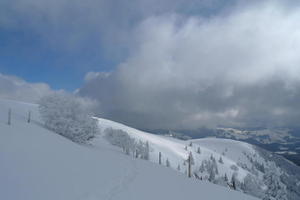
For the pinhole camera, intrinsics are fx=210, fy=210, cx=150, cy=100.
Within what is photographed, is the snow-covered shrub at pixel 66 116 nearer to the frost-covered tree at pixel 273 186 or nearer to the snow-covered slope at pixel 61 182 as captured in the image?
the snow-covered slope at pixel 61 182

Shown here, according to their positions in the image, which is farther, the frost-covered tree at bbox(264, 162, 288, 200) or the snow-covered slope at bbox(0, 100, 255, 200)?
the frost-covered tree at bbox(264, 162, 288, 200)

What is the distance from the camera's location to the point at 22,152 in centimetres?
1833

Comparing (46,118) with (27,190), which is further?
(46,118)

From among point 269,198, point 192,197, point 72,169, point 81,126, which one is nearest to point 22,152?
point 72,169

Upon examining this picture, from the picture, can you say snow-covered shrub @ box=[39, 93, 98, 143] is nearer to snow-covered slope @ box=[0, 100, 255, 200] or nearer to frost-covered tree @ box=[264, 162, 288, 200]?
snow-covered slope @ box=[0, 100, 255, 200]

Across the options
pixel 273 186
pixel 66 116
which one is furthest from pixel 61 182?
pixel 273 186

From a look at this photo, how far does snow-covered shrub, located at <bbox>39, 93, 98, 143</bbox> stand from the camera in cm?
4397

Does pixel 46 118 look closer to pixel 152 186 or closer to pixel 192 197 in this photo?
pixel 152 186

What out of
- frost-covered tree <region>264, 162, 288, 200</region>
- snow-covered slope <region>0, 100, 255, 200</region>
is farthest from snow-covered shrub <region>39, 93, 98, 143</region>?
frost-covered tree <region>264, 162, 288, 200</region>

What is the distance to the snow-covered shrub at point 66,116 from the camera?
44.0 metres

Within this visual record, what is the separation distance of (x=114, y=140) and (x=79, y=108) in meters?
54.6

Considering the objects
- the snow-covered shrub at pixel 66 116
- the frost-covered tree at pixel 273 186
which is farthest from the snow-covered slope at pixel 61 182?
the frost-covered tree at pixel 273 186

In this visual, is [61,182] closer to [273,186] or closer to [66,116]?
[66,116]

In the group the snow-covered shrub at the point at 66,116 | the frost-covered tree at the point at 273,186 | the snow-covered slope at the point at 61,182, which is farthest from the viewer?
the frost-covered tree at the point at 273,186
